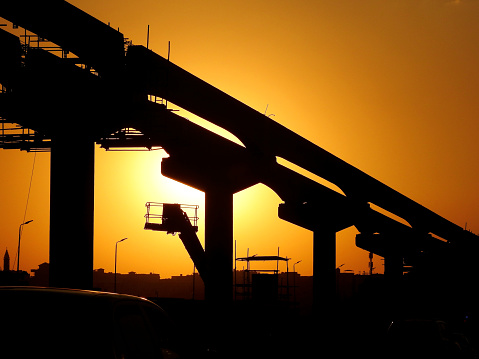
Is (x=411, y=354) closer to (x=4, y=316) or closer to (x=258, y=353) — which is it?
(x=258, y=353)

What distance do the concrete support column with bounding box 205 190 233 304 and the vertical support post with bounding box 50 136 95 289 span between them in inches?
458

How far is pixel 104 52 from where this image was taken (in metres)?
20.5

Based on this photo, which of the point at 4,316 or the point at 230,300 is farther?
the point at 230,300

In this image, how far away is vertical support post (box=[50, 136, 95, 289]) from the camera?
62.9 ft

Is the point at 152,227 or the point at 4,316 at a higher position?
the point at 152,227

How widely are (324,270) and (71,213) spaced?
27.9m

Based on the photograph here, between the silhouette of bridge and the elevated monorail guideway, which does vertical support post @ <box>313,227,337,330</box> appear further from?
the elevated monorail guideway

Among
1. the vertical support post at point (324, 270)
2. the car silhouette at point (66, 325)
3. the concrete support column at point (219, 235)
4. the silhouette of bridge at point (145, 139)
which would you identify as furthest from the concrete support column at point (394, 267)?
the car silhouette at point (66, 325)

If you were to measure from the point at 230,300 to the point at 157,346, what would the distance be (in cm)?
2562

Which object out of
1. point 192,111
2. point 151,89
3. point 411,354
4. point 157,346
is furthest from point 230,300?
point 157,346

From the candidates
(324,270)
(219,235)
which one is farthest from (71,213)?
(324,270)

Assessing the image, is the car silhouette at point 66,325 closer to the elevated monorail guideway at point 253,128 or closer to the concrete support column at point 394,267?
the elevated monorail guideway at point 253,128

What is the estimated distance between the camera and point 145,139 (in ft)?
98.6

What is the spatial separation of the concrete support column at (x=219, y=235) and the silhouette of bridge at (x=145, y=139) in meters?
0.05
